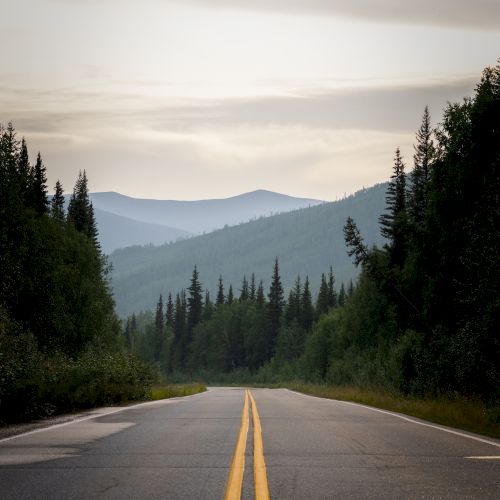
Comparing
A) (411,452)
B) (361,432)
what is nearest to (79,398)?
(361,432)

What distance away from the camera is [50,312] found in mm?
50406

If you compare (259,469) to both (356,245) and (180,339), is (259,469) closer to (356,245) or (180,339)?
(356,245)

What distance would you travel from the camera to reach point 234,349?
153 meters

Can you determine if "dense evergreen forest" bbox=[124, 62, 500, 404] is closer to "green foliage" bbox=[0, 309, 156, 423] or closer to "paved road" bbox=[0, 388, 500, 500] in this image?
"paved road" bbox=[0, 388, 500, 500]

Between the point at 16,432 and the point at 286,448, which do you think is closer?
the point at 286,448

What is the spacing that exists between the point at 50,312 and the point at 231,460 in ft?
137

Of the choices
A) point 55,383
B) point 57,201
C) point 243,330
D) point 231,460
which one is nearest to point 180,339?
point 243,330

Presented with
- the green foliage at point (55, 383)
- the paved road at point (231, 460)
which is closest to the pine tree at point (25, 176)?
the green foliage at point (55, 383)

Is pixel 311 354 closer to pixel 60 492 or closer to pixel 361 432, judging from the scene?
pixel 361 432

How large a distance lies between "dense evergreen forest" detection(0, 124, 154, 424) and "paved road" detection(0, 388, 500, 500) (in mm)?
4313

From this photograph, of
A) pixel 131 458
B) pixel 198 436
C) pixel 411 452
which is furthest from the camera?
pixel 198 436

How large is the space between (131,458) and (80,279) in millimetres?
52390

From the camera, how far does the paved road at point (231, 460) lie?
817cm

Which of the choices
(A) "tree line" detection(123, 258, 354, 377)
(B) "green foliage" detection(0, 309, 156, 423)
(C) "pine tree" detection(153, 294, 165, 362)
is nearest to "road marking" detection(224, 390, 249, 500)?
(B) "green foliage" detection(0, 309, 156, 423)
